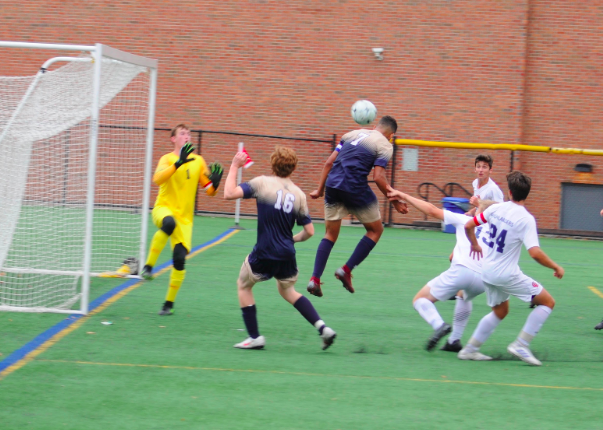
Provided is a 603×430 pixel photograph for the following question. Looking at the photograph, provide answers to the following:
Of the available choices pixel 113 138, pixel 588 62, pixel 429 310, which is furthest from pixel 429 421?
pixel 588 62

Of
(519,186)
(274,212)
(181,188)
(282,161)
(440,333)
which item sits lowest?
(440,333)

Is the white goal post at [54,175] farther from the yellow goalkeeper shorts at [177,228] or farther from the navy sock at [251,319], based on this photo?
the navy sock at [251,319]

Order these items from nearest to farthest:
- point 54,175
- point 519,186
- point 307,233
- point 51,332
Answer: point 519,186 → point 307,233 → point 51,332 → point 54,175

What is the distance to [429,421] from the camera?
4.53m

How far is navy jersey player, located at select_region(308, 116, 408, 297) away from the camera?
7.83 meters

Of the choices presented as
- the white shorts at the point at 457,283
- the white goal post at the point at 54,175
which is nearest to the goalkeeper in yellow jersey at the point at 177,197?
the white goal post at the point at 54,175

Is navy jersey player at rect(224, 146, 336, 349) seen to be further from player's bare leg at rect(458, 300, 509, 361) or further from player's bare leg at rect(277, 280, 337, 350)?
player's bare leg at rect(458, 300, 509, 361)

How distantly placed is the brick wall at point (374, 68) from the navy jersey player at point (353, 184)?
10.8 m

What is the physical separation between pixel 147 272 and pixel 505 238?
187 inches

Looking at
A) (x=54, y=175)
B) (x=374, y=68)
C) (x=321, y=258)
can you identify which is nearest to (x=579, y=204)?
(x=374, y=68)

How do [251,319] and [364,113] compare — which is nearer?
[251,319]

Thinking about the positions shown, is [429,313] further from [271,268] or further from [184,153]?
[184,153]

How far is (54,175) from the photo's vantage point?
334 inches

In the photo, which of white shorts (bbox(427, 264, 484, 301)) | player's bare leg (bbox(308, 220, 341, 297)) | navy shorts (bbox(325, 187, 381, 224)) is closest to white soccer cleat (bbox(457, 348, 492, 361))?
white shorts (bbox(427, 264, 484, 301))
